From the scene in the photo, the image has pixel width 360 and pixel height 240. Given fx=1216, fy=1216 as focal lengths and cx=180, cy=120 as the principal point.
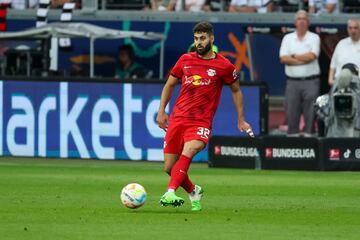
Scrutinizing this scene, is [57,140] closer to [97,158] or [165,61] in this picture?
[97,158]

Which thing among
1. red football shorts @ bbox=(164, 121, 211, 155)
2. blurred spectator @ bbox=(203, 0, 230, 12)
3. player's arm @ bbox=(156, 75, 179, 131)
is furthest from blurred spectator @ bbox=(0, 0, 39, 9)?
red football shorts @ bbox=(164, 121, 211, 155)

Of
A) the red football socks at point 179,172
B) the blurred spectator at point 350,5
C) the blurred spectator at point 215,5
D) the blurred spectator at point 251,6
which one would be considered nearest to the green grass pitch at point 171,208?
the red football socks at point 179,172

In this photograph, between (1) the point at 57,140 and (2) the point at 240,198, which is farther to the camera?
(1) the point at 57,140

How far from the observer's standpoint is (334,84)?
72.3ft

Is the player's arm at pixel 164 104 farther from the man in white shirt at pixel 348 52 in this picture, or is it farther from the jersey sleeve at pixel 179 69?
the man in white shirt at pixel 348 52

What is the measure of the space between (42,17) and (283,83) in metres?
5.71

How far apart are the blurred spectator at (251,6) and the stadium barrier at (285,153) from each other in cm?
511

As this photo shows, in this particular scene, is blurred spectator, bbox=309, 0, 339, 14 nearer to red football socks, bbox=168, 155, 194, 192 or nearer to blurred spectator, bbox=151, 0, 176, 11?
blurred spectator, bbox=151, 0, 176, 11

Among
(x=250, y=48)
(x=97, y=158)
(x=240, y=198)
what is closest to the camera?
(x=240, y=198)

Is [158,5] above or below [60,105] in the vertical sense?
above

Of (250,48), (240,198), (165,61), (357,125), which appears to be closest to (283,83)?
(250,48)

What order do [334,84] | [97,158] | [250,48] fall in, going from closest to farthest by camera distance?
[334,84] → [97,158] → [250,48]

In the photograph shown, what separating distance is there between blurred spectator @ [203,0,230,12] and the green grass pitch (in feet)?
19.1

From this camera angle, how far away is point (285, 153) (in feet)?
71.1
